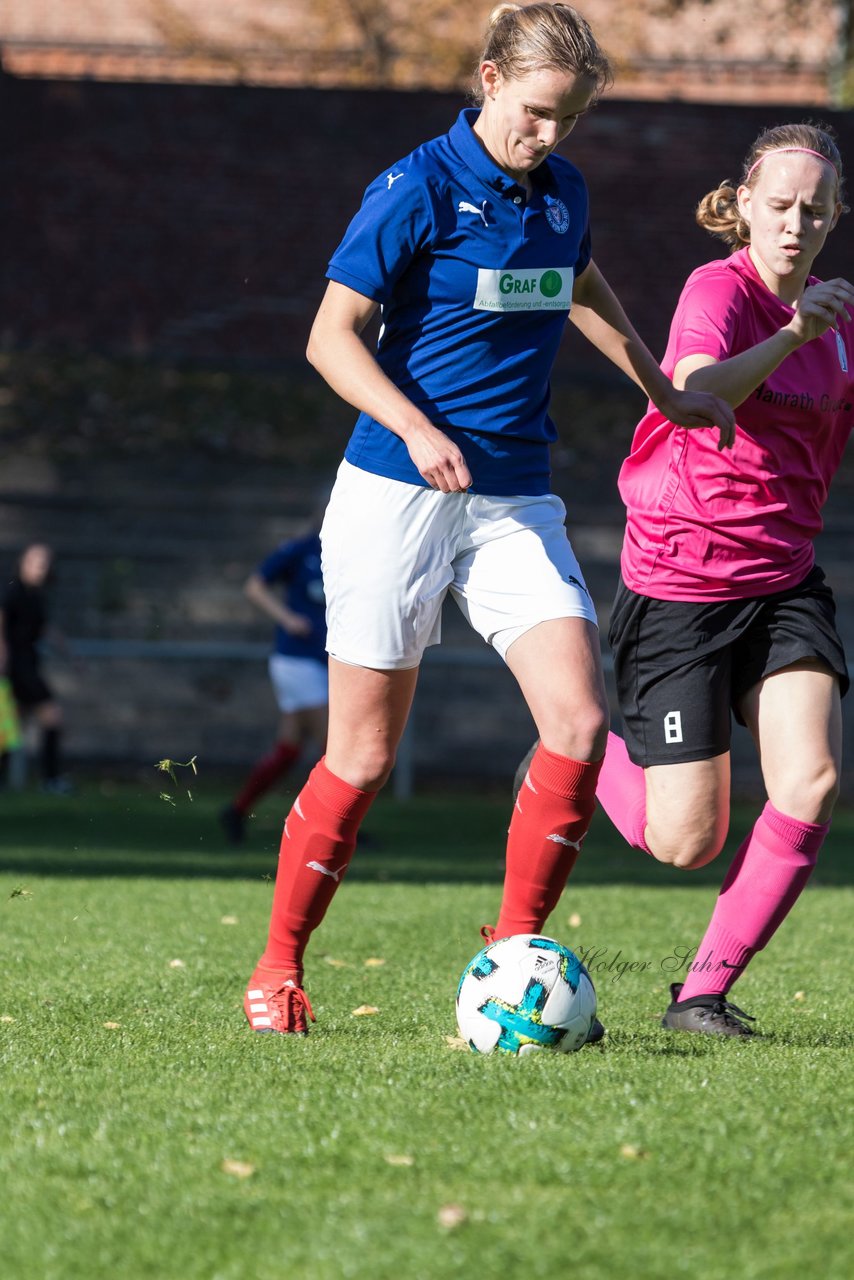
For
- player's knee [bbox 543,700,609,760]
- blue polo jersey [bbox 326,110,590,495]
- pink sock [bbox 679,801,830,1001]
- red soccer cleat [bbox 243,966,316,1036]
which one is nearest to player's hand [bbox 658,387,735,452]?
blue polo jersey [bbox 326,110,590,495]

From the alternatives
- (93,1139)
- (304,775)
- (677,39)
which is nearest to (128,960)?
(93,1139)

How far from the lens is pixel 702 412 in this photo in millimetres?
4184

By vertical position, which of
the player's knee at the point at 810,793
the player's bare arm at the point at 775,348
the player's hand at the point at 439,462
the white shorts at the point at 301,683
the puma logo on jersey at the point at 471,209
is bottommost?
the white shorts at the point at 301,683

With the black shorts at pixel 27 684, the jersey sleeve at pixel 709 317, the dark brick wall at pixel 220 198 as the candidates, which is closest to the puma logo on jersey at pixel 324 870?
the jersey sleeve at pixel 709 317

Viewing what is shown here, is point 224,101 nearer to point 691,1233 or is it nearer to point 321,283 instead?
point 321,283

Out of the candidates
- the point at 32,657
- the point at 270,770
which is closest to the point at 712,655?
the point at 270,770

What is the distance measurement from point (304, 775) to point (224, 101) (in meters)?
9.59

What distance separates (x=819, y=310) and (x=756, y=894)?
1504 mm

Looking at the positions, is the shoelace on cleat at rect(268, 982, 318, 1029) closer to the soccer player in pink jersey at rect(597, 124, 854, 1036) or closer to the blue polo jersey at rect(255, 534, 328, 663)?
the soccer player in pink jersey at rect(597, 124, 854, 1036)

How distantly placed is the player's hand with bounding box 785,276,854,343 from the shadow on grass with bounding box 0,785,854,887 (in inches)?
202

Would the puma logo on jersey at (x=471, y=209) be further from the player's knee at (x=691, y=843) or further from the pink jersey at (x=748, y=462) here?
the player's knee at (x=691, y=843)

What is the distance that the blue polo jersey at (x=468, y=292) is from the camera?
4.05m

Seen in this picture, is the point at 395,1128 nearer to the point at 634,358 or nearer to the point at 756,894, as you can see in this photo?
the point at 756,894

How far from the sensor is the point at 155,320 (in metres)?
21.7
